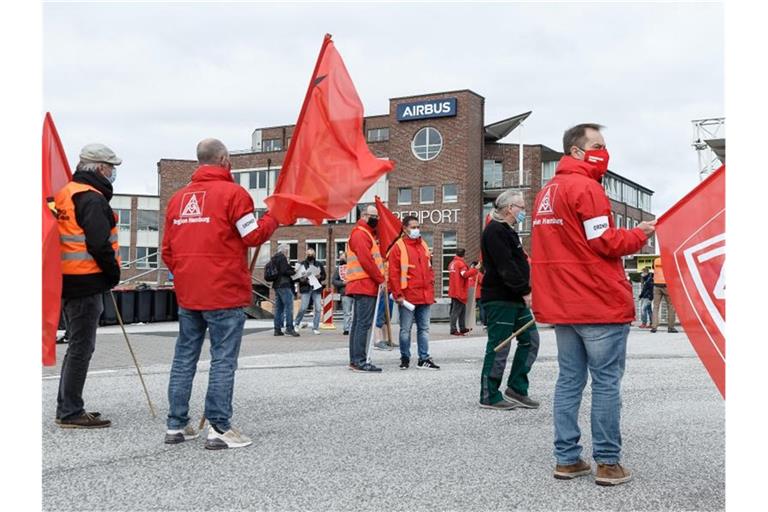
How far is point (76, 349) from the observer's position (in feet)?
21.1

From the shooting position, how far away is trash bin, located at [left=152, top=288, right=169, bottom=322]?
2566 cm

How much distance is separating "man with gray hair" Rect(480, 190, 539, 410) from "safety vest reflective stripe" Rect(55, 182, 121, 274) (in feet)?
10.8

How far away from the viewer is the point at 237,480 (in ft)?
15.6

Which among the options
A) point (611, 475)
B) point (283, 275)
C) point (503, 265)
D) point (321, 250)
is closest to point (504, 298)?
point (503, 265)

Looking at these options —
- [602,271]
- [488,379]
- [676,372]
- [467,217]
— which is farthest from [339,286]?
[467,217]

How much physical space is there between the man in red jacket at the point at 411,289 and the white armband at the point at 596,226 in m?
6.00

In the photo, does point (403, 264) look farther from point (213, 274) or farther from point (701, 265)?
point (701, 265)

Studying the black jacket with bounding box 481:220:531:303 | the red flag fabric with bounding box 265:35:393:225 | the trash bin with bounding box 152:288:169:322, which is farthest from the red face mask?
the trash bin with bounding box 152:288:169:322

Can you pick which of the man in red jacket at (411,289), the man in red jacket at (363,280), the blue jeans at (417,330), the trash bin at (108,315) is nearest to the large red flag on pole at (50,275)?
the man in red jacket at (363,280)

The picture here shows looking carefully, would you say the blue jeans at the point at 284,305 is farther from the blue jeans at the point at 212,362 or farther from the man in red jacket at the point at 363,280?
the blue jeans at the point at 212,362

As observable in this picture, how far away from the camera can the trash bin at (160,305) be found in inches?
1010

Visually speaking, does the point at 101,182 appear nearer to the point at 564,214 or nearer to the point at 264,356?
the point at 564,214

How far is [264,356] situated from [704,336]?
910 centimetres

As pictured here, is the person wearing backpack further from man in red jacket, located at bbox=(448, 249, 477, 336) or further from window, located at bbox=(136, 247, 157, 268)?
window, located at bbox=(136, 247, 157, 268)
